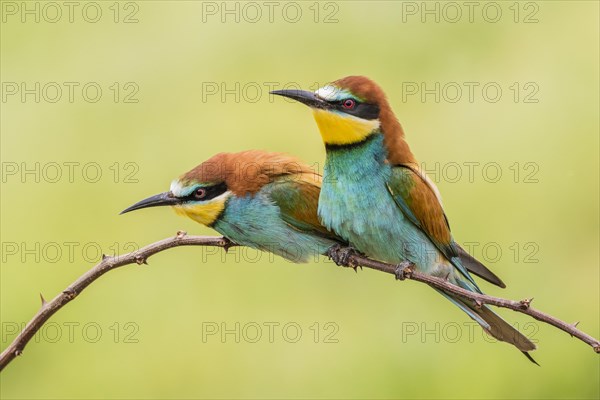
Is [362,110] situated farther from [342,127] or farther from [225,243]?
[225,243]

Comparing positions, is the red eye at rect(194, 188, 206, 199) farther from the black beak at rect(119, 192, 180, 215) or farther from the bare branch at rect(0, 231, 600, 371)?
the bare branch at rect(0, 231, 600, 371)

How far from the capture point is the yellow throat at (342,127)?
88.0 inches

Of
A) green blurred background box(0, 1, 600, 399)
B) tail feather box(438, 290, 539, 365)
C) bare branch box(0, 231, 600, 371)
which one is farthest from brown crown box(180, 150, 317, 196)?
green blurred background box(0, 1, 600, 399)

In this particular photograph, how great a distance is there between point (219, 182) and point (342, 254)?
14.9 inches

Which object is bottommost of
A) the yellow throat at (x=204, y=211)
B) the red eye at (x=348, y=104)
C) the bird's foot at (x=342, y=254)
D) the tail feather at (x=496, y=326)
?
the tail feather at (x=496, y=326)

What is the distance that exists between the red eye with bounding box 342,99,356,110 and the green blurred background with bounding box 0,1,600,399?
153 centimetres

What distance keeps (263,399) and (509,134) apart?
1.80m

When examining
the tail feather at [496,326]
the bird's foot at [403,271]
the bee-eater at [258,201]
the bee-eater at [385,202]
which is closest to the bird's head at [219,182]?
the bee-eater at [258,201]

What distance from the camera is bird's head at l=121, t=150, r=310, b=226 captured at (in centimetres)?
229

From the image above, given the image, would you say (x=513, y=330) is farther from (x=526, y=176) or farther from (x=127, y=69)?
(x=127, y=69)

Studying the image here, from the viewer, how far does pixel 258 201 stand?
2502 mm

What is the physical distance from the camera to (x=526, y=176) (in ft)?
14.0

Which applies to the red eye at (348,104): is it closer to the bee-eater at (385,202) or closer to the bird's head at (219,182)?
the bee-eater at (385,202)

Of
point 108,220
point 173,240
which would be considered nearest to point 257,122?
point 108,220
